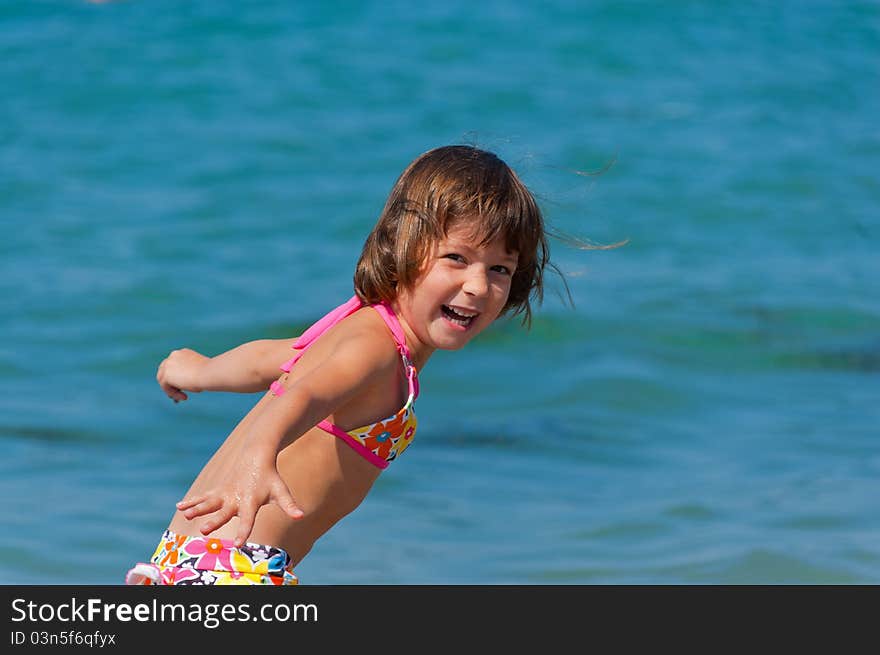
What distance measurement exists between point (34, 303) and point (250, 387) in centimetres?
522

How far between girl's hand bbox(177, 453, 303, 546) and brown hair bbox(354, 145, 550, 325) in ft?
2.48

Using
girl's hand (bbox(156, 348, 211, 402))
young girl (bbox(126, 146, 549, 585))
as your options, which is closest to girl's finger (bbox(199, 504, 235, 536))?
young girl (bbox(126, 146, 549, 585))

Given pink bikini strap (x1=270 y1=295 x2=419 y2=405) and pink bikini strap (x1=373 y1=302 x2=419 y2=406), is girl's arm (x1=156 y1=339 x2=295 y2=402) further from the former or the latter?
pink bikini strap (x1=373 y1=302 x2=419 y2=406)

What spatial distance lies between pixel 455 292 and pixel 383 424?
13.5 inches

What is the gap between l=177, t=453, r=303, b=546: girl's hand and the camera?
2344 millimetres

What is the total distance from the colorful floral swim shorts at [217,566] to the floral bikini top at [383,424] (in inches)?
11.5

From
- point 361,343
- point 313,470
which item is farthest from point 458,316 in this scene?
point 313,470

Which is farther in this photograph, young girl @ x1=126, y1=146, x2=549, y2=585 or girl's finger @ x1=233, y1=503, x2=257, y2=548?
young girl @ x1=126, y1=146, x2=549, y2=585

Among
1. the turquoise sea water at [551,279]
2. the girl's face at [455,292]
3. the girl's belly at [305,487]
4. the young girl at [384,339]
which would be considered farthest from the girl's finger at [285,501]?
the turquoise sea water at [551,279]

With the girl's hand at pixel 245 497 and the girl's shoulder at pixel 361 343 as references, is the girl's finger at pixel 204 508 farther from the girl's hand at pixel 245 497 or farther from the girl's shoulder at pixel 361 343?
the girl's shoulder at pixel 361 343

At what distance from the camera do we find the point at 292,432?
98.6 inches

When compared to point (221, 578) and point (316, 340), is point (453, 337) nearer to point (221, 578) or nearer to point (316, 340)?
point (316, 340)
